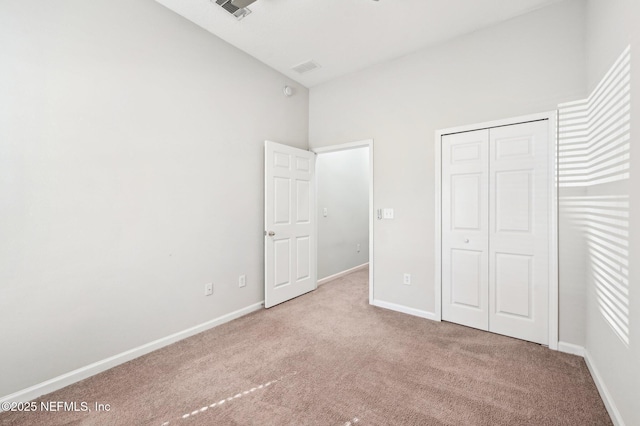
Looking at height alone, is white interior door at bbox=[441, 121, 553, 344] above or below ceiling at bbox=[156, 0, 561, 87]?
below

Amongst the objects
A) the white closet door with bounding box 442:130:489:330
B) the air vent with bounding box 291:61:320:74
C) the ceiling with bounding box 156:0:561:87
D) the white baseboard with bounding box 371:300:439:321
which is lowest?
the white baseboard with bounding box 371:300:439:321

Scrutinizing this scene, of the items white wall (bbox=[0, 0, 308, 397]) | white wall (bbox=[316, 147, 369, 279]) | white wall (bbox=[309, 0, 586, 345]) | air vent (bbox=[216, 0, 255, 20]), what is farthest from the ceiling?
white wall (bbox=[316, 147, 369, 279])

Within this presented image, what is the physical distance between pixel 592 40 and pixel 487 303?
2.33 m

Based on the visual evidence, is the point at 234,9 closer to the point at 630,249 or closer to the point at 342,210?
the point at 630,249

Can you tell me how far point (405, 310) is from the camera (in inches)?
129

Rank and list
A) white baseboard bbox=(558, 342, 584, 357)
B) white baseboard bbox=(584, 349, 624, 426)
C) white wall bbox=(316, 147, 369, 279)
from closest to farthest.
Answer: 1. white baseboard bbox=(584, 349, 624, 426)
2. white baseboard bbox=(558, 342, 584, 357)
3. white wall bbox=(316, 147, 369, 279)

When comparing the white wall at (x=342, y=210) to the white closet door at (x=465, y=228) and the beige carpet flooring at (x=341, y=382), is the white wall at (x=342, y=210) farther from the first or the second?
the white closet door at (x=465, y=228)

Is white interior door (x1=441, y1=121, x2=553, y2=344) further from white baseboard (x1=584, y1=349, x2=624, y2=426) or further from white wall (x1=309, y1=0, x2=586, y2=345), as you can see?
white baseboard (x1=584, y1=349, x2=624, y2=426)

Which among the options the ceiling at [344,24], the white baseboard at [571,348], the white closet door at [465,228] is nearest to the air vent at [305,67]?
the ceiling at [344,24]

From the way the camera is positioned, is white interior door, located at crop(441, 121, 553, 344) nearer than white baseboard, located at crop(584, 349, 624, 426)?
No

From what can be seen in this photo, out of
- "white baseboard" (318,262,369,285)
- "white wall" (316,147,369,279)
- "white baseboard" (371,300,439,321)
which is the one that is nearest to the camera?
"white baseboard" (371,300,439,321)

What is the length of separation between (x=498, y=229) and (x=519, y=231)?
165 millimetres

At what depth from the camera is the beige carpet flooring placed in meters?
1.67

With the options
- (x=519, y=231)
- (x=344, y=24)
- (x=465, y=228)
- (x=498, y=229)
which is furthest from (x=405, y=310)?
(x=344, y=24)
